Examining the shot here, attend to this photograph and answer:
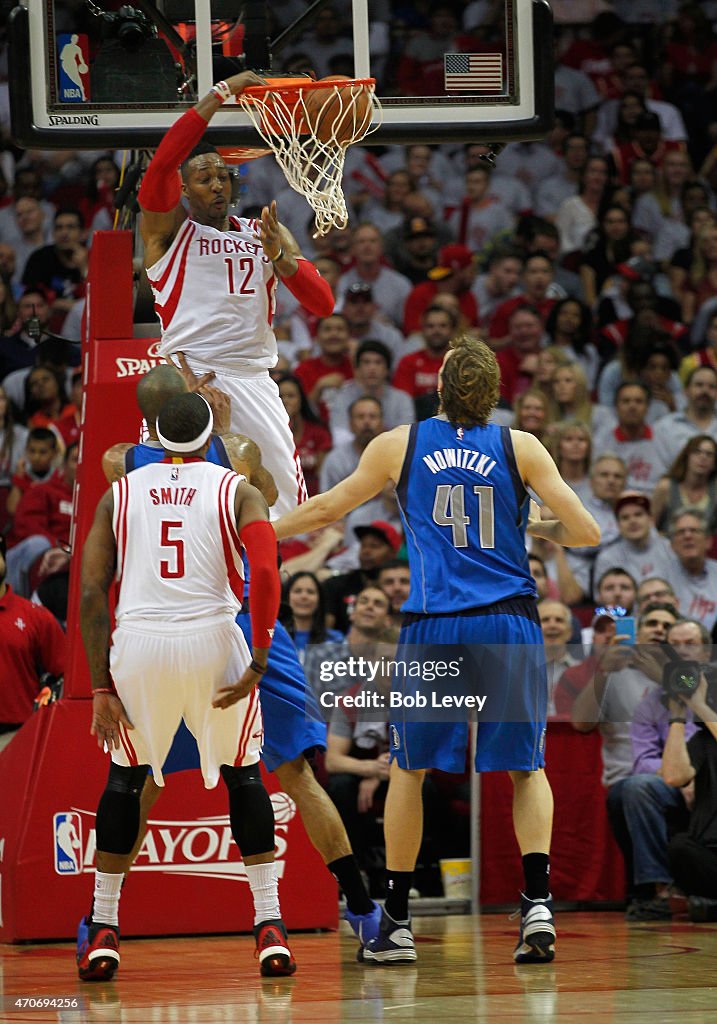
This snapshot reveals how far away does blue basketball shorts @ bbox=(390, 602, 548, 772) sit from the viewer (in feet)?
20.9

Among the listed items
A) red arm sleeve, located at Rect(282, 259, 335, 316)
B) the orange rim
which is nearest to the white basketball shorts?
red arm sleeve, located at Rect(282, 259, 335, 316)

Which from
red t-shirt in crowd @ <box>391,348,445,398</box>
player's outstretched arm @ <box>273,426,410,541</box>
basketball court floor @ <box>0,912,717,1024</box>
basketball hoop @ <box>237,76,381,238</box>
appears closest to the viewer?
basketball court floor @ <box>0,912,717,1024</box>

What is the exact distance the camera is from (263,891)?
20.1 ft

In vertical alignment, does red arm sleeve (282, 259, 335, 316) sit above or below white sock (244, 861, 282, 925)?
Answer: above

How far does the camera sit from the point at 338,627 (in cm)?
1064

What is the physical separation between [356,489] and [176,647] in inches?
40.1

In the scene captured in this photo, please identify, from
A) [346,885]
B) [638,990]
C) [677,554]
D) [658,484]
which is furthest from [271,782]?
[658,484]

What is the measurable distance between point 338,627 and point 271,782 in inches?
110

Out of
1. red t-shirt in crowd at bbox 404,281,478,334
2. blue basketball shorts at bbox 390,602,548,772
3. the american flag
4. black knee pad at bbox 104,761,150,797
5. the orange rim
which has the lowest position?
black knee pad at bbox 104,761,150,797

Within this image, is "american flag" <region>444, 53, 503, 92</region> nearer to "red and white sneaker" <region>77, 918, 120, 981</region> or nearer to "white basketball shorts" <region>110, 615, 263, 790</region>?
"white basketball shorts" <region>110, 615, 263, 790</region>

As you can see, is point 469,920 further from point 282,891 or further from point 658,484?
point 658,484

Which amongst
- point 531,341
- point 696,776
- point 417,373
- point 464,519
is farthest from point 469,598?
point 531,341

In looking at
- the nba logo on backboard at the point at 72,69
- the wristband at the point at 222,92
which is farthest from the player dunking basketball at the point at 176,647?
the nba logo on backboard at the point at 72,69

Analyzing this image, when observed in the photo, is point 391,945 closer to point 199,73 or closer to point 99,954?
point 99,954
